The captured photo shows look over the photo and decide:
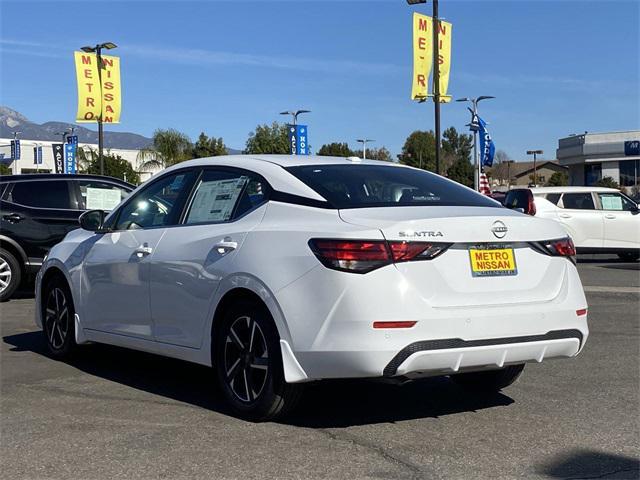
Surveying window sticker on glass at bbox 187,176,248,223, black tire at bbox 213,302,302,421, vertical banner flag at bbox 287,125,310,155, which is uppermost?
vertical banner flag at bbox 287,125,310,155

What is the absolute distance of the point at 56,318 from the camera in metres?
7.20

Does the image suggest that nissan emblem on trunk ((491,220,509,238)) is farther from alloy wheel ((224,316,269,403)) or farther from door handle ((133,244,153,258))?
door handle ((133,244,153,258))

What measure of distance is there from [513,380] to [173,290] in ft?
7.72

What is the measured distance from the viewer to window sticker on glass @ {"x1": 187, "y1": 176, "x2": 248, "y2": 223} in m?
5.49

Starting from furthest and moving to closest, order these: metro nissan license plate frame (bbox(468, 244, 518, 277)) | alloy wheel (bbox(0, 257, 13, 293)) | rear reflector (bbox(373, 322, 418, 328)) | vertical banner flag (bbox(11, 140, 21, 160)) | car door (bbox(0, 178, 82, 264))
→ vertical banner flag (bbox(11, 140, 21, 160))
car door (bbox(0, 178, 82, 264))
alloy wheel (bbox(0, 257, 13, 293))
metro nissan license plate frame (bbox(468, 244, 518, 277))
rear reflector (bbox(373, 322, 418, 328))

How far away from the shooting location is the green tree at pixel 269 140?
7462 cm

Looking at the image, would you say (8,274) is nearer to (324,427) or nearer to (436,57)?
(324,427)

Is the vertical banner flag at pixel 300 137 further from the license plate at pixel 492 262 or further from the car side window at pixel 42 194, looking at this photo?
the license plate at pixel 492 262

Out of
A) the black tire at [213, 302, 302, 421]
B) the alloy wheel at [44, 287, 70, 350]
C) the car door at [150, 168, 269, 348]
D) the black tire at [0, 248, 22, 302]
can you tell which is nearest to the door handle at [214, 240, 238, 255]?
the car door at [150, 168, 269, 348]

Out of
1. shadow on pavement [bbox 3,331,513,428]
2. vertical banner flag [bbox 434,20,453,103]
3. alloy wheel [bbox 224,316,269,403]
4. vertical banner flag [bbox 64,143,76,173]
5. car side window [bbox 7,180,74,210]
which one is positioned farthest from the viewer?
vertical banner flag [bbox 64,143,76,173]

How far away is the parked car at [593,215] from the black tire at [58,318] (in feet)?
43.4

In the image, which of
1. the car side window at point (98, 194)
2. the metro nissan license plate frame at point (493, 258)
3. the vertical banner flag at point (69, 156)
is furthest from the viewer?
the vertical banner flag at point (69, 156)

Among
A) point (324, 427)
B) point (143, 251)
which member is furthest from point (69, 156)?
point (324, 427)

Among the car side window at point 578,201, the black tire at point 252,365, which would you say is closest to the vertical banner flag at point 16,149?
the car side window at point 578,201
